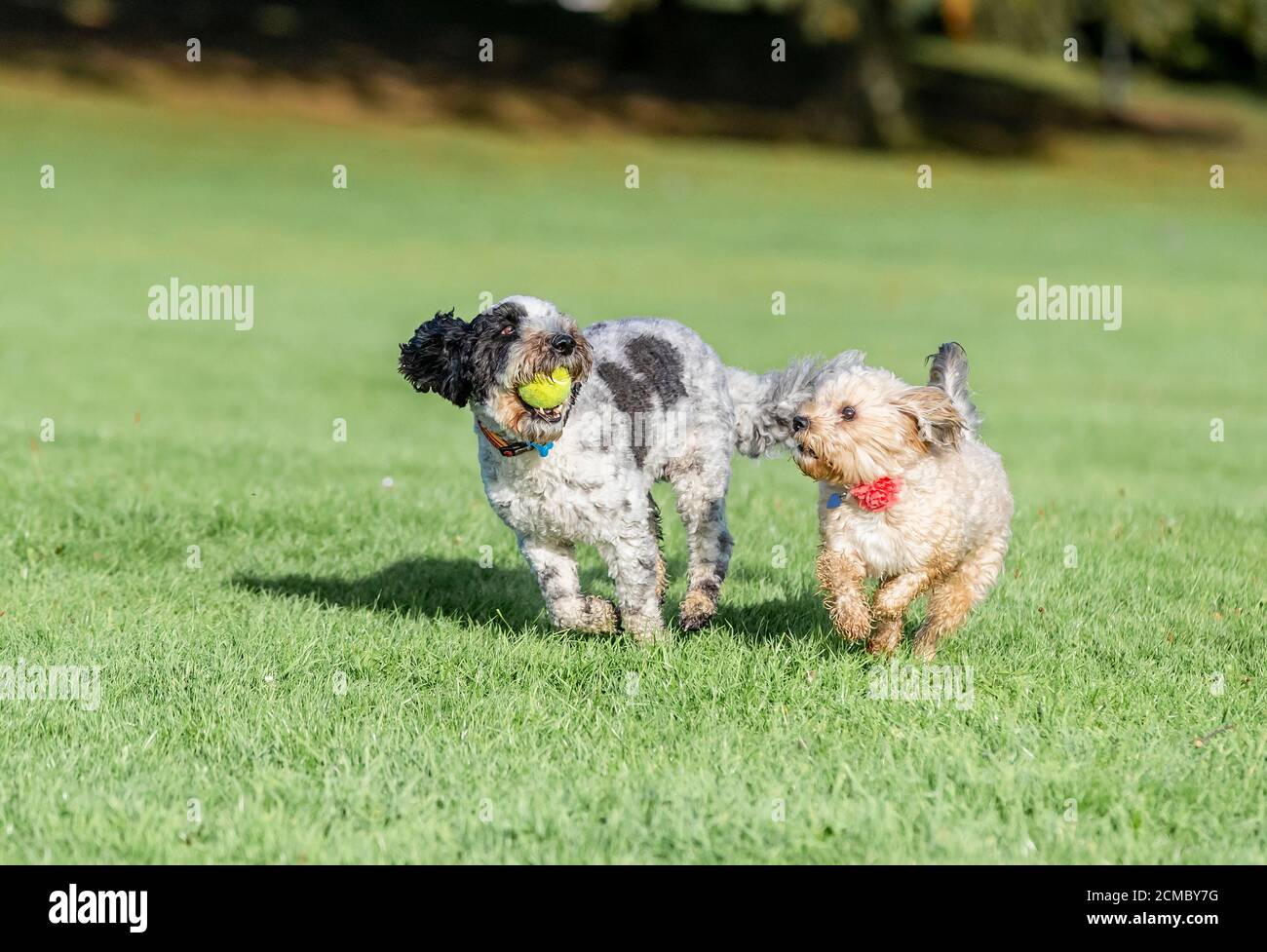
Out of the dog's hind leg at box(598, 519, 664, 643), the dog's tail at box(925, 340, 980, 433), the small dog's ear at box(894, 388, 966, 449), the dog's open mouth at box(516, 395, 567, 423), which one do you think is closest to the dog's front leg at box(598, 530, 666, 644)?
the dog's hind leg at box(598, 519, 664, 643)

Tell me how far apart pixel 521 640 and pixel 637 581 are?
0.63 metres

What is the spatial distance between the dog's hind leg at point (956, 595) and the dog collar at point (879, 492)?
1.90 feet

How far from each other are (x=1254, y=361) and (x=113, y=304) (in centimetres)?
1650

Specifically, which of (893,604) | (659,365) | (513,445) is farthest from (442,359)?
(893,604)

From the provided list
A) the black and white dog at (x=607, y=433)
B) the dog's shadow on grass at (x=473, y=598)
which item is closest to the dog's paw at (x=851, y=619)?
the dog's shadow on grass at (x=473, y=598)

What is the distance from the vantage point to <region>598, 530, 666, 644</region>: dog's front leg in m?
7.86

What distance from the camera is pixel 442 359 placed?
762 centimetres

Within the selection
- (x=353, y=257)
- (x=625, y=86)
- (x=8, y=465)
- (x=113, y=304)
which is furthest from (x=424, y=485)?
(x=625, y=86)

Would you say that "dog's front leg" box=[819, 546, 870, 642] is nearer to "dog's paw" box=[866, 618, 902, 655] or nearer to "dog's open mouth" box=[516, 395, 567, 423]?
"dog's paw" box=[866, 618, 902, 655]

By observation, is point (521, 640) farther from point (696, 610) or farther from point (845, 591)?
point (845, 591)

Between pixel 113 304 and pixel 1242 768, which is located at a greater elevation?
pixel 113 304

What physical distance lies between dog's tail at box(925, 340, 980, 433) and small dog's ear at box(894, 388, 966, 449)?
17.1 inches
